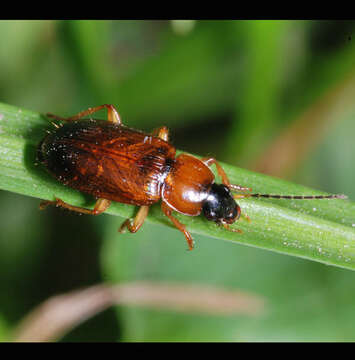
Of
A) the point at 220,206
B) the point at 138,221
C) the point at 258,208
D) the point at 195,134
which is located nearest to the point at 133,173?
the point at 138,221

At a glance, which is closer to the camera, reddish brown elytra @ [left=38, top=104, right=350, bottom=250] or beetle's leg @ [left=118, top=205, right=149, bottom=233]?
reddish brown elytra @ [left=38, top=104, right=350, bottom=250]

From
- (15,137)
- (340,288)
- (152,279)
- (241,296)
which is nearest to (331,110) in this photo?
(340,288)

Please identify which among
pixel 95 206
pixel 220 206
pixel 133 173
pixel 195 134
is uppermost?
pixel 195 134

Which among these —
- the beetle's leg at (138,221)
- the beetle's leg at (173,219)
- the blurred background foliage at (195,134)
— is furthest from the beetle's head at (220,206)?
the blurred background foliage at (195,134)

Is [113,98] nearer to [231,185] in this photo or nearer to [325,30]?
[231,185]

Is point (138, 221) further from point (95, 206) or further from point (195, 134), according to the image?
point (195, 134)

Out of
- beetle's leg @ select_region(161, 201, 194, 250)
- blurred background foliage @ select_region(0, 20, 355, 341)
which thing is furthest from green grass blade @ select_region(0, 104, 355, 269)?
blurred background foliage @ select_region(0, 20, 355, 341)

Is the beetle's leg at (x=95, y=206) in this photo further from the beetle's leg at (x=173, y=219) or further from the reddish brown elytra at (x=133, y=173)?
the beetle's leg at (x=173, y=219)

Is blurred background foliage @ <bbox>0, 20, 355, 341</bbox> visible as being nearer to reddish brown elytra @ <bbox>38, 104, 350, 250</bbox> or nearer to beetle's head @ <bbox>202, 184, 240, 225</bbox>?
reddish brown elytra @ <bbox>38, 104, 350, 250</bbox>

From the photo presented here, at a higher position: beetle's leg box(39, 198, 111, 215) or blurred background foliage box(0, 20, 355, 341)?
blurred background foliage box(0, 20, 355, 341)
